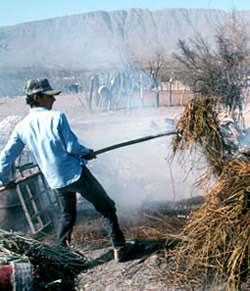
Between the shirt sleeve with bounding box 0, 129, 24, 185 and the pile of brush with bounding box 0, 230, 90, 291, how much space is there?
4.88 feet

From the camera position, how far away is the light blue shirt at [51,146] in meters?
3.17

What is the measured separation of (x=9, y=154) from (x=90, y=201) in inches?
34.1

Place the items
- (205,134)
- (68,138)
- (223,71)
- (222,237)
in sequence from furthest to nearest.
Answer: (223,71)
(205,134)
(68,138)
(222,237)

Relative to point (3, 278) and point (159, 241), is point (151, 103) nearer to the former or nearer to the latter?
point (159, 241)

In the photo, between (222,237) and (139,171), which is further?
(139,171)

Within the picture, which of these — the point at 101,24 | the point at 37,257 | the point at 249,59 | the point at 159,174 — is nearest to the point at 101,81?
the point at 249,59

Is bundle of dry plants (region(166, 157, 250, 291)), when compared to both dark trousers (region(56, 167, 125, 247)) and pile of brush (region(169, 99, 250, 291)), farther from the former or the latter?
dark trousers (region(56, 167, 125, 247))

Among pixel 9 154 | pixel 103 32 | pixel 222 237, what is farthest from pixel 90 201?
pixel 103 32

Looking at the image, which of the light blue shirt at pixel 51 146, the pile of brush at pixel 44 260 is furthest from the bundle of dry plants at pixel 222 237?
the pile of brush at pixel 44 260

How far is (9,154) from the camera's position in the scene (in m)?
3.27

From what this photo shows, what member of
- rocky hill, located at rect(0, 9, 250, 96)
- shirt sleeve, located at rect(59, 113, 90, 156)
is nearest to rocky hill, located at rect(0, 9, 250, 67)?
rocky hill, located at rect(0, 9, 250, 96)

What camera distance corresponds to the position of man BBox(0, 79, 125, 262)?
10.4ft

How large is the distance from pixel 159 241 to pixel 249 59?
957 centimetres

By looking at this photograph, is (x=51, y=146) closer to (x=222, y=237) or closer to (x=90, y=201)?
(x=90, y=201)
